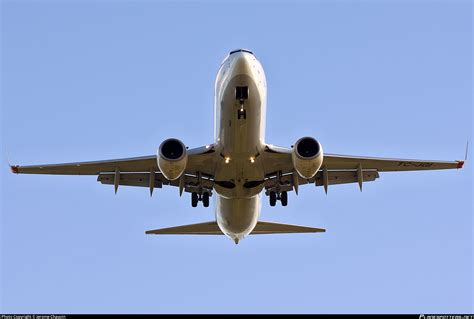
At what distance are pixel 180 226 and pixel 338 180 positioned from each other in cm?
711

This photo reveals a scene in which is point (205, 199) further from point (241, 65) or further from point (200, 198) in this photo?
point (241, 65)

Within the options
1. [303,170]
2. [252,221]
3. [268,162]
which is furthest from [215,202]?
[303,170]

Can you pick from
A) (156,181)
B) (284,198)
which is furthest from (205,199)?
(284,198)

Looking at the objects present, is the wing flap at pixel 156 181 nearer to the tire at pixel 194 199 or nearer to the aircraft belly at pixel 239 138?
the tire at pixel 194 199

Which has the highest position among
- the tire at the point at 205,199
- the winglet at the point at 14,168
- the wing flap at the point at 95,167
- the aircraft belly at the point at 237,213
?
the wing flap at the point at 95,167

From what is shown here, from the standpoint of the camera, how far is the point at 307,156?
2872 cm

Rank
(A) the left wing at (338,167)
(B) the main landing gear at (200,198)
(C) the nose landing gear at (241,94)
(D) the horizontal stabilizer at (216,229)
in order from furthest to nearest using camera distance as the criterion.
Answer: (D) the horizontal stabilizer at (216,229), (B) the main landing gear at (200,198), (A) the left wing at (338,167), (C) the nose landing gear at (241,94)

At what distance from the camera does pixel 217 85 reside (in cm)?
3017

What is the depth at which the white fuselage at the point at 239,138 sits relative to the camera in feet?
92.5

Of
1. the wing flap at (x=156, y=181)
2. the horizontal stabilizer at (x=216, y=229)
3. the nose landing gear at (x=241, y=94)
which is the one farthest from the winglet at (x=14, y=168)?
the nose landing gear at (x=241, y=94)

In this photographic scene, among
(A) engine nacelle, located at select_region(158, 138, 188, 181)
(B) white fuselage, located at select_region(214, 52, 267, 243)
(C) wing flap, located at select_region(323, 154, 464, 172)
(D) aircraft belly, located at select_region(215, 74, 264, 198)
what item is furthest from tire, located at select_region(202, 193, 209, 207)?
(C) wing flap, located at select_region(323, 154, 464, 172)

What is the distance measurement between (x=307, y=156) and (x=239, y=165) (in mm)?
2606

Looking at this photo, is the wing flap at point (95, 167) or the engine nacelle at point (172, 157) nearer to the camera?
the engine nacelle at point (172, 157)

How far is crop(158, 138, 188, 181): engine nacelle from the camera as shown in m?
28.4
